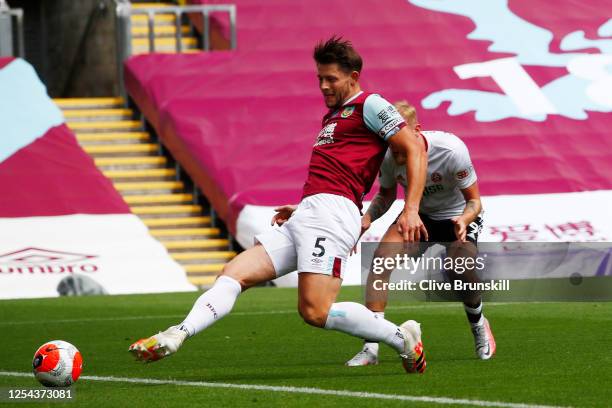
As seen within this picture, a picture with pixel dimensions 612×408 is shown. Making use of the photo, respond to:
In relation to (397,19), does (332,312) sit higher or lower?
higher

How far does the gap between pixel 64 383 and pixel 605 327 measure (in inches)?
210

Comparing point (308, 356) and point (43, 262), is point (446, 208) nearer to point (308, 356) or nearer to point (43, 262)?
point (308, 356)

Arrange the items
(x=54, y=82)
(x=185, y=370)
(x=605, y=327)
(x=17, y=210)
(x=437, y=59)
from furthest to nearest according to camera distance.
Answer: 1. (x=54, y=82)
2. (x=437, y=59)
3. (x=17, y=210)
4. (x=605, y=327)
5. (x=185, y=370)

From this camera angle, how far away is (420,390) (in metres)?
6.92

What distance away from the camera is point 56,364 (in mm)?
7133

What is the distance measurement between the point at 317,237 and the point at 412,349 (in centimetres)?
83

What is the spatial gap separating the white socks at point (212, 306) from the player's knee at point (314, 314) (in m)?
0.38

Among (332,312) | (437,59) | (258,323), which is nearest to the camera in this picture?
(332,312)

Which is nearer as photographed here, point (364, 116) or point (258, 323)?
point (364, 116)

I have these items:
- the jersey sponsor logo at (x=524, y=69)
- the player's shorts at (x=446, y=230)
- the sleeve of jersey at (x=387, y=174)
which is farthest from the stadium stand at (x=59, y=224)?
the sleeve of jersey at (x=387, y=174)

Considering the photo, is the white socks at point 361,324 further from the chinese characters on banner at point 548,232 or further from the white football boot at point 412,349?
the chinese characters on banner at point 548,232

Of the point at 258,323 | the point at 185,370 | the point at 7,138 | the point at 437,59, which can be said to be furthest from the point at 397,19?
the point at 185,370

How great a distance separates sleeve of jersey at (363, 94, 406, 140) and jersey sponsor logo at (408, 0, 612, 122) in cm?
1369

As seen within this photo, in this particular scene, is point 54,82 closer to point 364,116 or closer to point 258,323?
point 258,323
